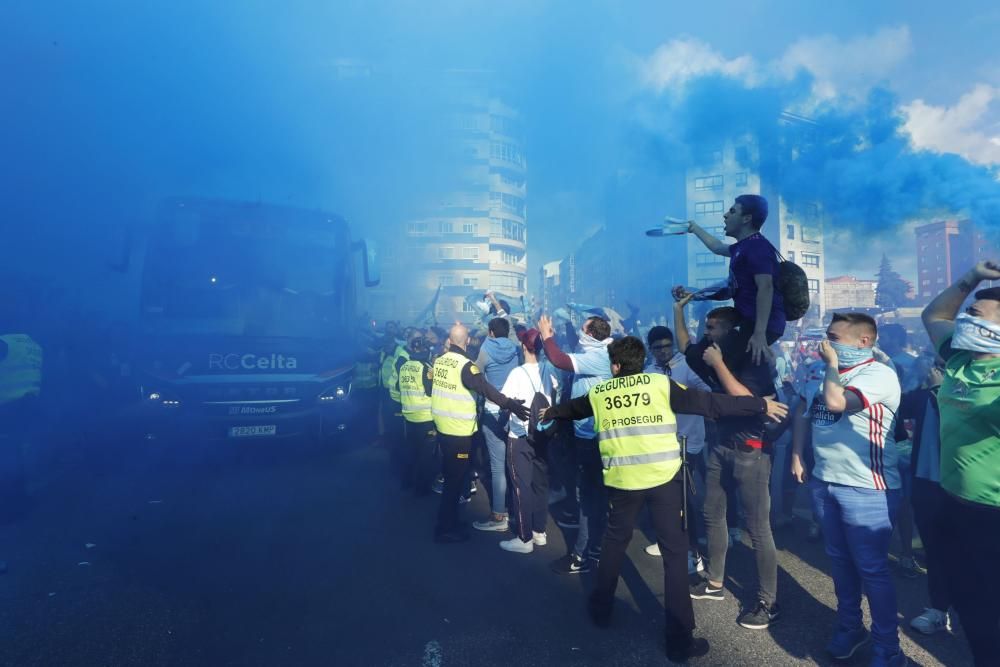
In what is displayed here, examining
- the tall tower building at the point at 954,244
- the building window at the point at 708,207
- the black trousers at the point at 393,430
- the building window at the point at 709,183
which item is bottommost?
the black trousers at the point at 393,430

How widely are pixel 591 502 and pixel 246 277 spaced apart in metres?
5.63

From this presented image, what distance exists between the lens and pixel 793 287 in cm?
293

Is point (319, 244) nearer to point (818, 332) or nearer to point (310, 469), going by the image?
point (310, 469)

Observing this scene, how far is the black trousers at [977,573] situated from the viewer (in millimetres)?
2068

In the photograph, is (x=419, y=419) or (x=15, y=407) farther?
(x=419, y=419)

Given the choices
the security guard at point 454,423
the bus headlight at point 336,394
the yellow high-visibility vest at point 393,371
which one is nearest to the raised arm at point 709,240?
the security guard at point 454,423

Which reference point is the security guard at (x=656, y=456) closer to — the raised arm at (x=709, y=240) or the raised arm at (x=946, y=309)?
the raised arm at (x=946, y=309)

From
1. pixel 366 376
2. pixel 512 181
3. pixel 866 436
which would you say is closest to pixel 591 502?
→ pixel 866 436

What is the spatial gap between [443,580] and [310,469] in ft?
11.5

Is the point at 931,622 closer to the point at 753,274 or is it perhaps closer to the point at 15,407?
the point at 753,274

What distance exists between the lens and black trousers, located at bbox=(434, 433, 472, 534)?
4492mm

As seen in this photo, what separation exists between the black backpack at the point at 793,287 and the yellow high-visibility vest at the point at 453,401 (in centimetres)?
248

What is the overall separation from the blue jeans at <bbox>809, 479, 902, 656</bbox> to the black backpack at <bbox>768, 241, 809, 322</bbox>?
954 millimetres

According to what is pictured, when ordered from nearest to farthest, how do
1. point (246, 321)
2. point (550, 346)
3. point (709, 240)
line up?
point (709, 240) < point (550, 346) < point (246, 321)
